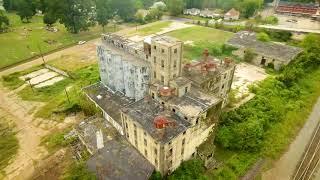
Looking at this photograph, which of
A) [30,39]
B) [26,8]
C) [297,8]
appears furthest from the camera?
[297,8]

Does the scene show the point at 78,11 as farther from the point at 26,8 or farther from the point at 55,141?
the point at 55,141

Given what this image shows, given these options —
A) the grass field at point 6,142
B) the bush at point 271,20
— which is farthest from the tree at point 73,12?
the bush at point 271,20

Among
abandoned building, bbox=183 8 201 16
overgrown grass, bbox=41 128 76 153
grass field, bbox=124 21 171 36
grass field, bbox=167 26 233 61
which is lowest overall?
overgrown grass, bbox=41 128 76 153

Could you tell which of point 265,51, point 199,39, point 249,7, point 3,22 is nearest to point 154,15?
point 199,39

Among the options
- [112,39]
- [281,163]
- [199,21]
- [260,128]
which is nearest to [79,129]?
[112,39]

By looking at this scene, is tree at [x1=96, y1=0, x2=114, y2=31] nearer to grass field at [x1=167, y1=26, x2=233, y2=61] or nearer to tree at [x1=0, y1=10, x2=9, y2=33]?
grass field at [x1=167, y1=26, x2=233, y2=61]

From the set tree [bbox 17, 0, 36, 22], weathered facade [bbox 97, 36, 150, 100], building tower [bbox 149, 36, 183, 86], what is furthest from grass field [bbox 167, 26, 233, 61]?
tree [bbox 17, 0, 36, 22]

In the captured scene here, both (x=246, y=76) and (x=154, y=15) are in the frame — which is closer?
(x=246, y=76)

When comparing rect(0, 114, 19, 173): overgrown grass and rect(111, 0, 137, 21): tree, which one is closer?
rect(0, 114, 19, 173): overgrown grass
